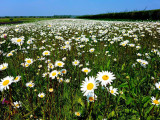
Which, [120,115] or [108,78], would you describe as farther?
[120,115]

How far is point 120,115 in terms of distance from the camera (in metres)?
1.62

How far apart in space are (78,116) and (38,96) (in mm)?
841

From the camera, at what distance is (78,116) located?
162 centimetres

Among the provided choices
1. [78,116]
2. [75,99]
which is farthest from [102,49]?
[78,116]

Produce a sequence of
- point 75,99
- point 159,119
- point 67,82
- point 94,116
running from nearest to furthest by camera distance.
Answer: point 159,119 < point 94,116 < point 75,99 < point 67,82

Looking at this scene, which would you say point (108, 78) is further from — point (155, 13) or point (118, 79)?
point (155, 13)

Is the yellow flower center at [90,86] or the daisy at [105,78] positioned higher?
the daisy at [105,78]

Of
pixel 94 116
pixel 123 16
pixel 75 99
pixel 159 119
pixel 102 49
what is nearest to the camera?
pixel 159 119

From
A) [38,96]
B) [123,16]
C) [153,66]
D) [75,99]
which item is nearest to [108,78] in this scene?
[75,99]

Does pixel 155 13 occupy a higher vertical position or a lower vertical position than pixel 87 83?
higher

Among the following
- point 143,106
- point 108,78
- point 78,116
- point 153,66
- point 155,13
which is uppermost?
point 155,13

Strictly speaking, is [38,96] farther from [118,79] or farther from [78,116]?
[118,79]

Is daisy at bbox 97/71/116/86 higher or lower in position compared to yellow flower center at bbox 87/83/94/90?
higher

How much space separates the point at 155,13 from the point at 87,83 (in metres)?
22.3
